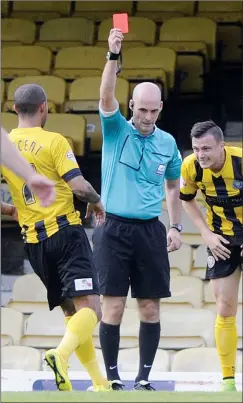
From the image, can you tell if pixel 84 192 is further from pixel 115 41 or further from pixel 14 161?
pixel 14 161

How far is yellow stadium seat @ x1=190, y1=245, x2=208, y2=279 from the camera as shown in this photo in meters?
9.52

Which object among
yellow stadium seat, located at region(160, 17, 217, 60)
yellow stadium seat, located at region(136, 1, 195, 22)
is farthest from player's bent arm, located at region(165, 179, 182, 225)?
yellow stadium seat, located at region(136, 1, 195, 22)

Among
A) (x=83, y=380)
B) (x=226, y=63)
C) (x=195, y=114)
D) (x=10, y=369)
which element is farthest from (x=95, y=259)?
(x=226, y=63)

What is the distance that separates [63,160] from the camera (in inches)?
231

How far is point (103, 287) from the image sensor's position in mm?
6422

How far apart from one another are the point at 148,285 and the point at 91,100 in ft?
16.8

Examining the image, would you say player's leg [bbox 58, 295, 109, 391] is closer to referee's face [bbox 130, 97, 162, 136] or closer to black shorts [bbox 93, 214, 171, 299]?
black shorts [bbox 93, 214, 171, 299]

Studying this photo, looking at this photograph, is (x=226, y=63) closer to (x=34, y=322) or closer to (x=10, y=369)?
(x=34, y=322)

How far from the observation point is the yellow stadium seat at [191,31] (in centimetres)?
1203

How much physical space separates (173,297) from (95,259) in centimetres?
260

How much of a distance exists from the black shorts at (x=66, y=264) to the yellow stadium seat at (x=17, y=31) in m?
7.07

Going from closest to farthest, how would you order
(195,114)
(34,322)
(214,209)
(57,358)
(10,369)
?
(57,358), (214,209), (10,369), (34,322), (195,114)

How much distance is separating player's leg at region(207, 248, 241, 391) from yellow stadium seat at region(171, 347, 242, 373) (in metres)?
1.05

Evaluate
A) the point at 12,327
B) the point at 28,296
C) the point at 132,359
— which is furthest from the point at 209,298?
the point at 12,327
